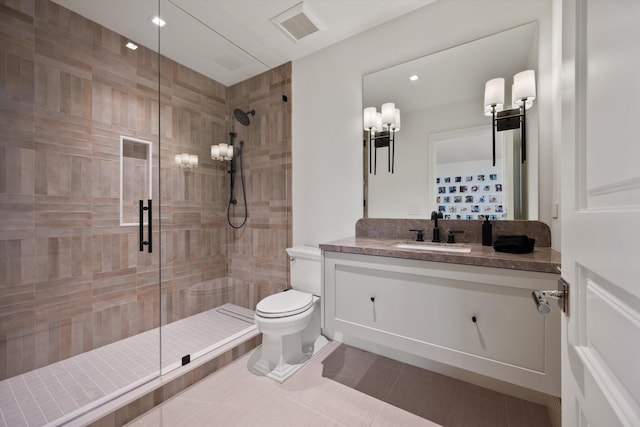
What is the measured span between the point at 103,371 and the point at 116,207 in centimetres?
123

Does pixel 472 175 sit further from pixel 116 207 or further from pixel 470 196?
pixel 116 207

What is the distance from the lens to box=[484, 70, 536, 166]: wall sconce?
1.54 metres

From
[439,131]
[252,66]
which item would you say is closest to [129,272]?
[252,66]

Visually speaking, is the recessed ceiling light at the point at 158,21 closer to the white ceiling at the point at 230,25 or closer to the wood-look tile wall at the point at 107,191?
the white ceiling at the point at 230,25

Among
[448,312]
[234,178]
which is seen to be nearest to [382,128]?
[448,312]

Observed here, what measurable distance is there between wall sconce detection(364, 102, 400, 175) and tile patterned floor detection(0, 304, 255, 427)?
1.83 m

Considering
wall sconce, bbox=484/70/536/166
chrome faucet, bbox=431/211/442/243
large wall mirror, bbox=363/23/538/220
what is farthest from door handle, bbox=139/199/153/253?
wall sconce, bbox=484/70/536/166

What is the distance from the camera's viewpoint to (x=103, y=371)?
176 centimetres

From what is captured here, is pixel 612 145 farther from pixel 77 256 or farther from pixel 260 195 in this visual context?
pixel 77 256

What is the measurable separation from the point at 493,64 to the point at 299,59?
1658mm

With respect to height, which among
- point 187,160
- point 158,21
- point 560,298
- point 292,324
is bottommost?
point 292,324

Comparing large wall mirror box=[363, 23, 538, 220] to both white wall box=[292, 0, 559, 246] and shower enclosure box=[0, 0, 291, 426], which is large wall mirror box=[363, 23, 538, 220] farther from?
shower enclosure box=[0, 0, 291, 426]

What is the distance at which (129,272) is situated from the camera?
2.26m

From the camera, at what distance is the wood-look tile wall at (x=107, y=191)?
5.74ft
